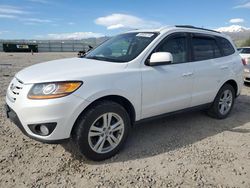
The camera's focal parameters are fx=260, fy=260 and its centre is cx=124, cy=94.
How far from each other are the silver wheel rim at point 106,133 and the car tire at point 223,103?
7.68ft

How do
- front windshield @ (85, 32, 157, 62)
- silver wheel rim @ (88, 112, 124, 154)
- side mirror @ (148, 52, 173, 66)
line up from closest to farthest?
silver wheel rim @ (88, 112, 124, 154) → side mirror @ (148, 52, 173, 66) → front windshield @ (85, 32, 157, 62)

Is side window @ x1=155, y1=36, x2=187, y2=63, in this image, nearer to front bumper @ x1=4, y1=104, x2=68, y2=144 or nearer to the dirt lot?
the dirt lot

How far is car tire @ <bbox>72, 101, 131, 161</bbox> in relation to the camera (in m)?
3.19

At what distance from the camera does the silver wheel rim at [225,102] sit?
5202 mm

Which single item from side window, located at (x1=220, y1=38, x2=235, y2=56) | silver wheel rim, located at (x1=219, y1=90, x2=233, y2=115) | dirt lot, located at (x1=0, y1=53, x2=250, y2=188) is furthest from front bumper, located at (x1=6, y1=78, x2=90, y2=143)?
side window, located at (x1=220, y1=38, x2=235, y2=56)

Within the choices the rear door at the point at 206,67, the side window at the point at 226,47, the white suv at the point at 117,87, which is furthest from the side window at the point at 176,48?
the side window at the point at 226,47

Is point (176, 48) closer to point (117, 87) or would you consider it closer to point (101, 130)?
point (117, 87)

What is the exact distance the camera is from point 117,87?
133 inches

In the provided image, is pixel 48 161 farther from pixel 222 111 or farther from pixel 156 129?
pixel 222 111

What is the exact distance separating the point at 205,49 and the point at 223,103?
1236 millimetres

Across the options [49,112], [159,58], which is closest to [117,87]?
[159,58]

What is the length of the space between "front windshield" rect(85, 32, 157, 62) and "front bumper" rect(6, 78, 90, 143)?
1077 millimetres

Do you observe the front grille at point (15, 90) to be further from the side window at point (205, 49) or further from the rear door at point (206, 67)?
the side window at point (205, 49)

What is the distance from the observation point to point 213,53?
4.90 m
